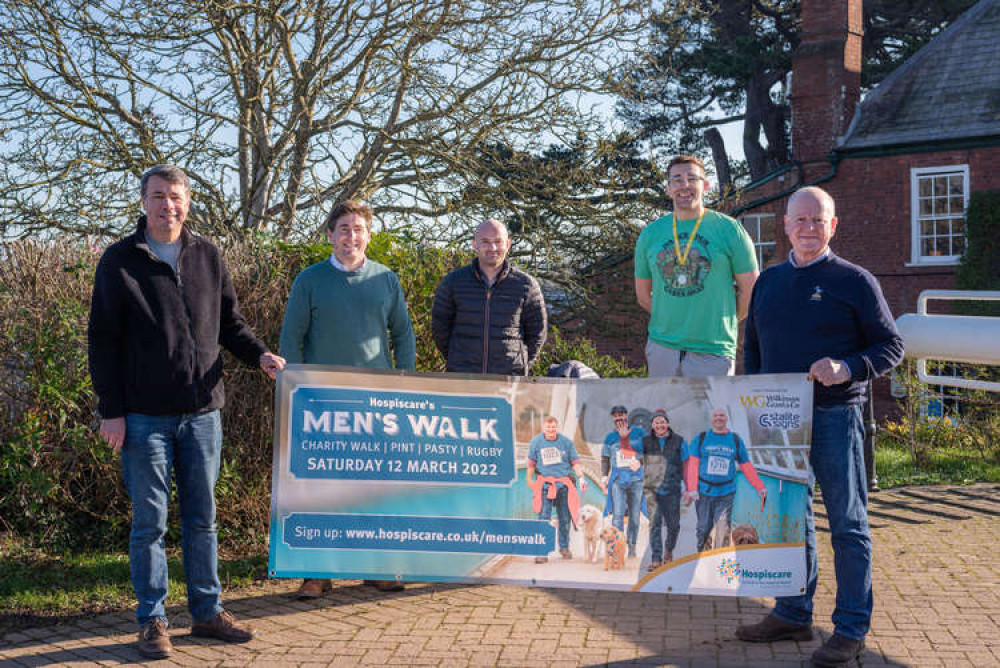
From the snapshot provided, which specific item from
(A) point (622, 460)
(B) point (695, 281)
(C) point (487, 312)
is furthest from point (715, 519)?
(C) point (487, 312)

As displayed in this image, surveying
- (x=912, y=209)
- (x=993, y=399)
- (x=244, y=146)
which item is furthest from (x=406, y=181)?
(x=912, y=209)

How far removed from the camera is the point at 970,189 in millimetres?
20234

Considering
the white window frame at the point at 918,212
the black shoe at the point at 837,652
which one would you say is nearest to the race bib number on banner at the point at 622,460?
the black shoe at the point at 837,652

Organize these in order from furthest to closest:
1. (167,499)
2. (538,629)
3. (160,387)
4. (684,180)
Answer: (684,180) → (538,629) → (167,499) → (160,387)

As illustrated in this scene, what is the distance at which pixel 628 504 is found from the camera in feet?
15.1

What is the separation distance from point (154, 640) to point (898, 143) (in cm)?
1988

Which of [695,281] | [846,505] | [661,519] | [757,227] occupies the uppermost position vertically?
[757,227]

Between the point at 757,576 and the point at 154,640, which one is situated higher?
the point at 757,576

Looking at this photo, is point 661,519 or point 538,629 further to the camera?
point 538,629

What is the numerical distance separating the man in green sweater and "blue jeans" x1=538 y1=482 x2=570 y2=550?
1.21 meters

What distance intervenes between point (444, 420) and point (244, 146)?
7.63 meters

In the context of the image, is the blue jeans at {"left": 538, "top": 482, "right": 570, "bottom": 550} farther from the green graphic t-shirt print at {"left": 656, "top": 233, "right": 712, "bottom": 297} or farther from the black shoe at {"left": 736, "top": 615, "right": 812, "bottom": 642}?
the green graphic t-shirt print at {"left": 656, "top": 233, "right": 712, "bottom": 297}

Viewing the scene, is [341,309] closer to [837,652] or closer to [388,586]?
[388,586]

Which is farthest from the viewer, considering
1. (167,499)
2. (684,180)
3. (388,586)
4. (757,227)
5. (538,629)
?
(757,227)
